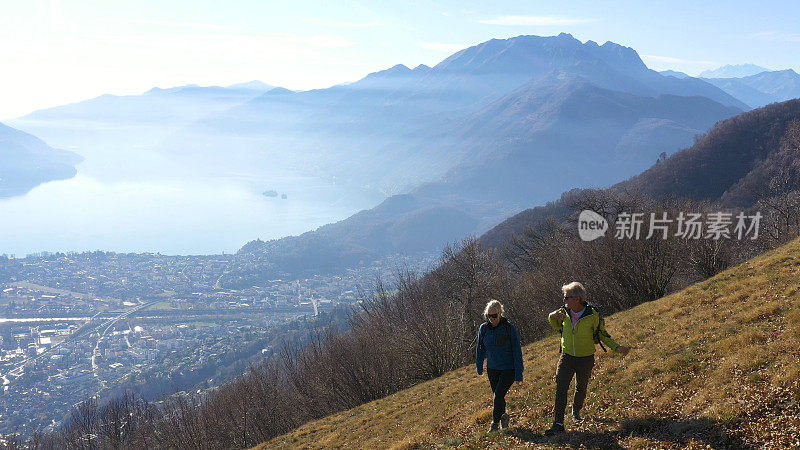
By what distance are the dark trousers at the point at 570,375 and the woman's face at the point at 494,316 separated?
1.50m

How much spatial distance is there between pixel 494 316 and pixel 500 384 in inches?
68.7

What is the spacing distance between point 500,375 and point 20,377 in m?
144

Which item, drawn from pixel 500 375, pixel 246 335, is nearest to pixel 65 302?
pixel 246 335

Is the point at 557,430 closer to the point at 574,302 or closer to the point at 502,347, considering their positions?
the point at 502,347

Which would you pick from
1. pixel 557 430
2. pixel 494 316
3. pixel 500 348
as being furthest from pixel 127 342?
pixel 557 430

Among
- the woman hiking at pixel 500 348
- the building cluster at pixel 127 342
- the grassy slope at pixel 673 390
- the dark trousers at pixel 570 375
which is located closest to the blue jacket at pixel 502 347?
the woman hiking at pixel 500 348

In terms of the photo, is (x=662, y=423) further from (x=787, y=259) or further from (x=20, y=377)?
(x=20, y=377)

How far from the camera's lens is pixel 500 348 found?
33.8 feet

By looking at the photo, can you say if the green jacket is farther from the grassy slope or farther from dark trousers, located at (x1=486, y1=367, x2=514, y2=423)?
the grassy slope

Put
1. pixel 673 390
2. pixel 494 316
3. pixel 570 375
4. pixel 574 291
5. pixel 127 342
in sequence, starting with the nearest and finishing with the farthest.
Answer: pixel 574 291
pixel 570 375
pixel 494 316
pixel 673 390
pixel 127 342

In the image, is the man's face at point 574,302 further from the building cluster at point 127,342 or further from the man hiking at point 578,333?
the building cluster at point 127,342

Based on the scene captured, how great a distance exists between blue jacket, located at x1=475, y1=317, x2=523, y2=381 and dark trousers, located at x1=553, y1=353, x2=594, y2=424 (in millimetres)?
857

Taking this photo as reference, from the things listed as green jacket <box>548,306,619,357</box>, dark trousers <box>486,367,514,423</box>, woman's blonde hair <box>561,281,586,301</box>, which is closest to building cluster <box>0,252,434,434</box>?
dark trousers <box>486,367,514,423</box>

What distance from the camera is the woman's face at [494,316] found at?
10031 mm
